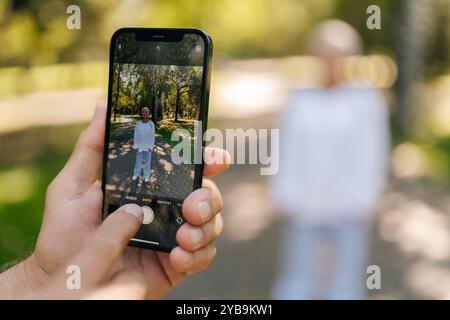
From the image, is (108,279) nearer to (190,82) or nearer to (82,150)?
(82,150)

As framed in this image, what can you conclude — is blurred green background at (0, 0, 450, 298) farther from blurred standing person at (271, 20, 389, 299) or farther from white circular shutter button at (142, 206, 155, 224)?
white circular shutter button at (142, 206, 155, 224)

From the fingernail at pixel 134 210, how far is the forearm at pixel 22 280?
1.36 feet

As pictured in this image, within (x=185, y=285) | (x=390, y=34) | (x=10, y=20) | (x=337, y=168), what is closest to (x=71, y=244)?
(x=337, y=168)

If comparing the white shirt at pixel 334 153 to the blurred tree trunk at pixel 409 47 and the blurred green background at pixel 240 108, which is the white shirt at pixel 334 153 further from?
the blurred tree trunk at pixel 409 47

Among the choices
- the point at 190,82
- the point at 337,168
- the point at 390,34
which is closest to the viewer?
the point at 190,82

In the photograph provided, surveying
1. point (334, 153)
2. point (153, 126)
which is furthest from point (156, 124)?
point (334, 153)

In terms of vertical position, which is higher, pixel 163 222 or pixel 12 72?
pixel 12 72

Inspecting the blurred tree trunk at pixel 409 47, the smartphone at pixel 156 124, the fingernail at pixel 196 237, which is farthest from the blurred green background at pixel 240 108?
the fingernail at pixel 196 237

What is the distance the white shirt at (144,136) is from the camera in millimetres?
1820

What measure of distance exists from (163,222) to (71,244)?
1.07ft

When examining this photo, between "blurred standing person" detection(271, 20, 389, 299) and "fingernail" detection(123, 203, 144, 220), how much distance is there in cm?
197

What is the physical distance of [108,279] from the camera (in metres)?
1.65

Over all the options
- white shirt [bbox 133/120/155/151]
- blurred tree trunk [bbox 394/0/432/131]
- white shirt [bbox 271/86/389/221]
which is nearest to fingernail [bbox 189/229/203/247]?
white shirt [bbox 133/120/155/151]

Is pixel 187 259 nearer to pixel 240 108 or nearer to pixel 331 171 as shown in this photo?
pixel 331 171
